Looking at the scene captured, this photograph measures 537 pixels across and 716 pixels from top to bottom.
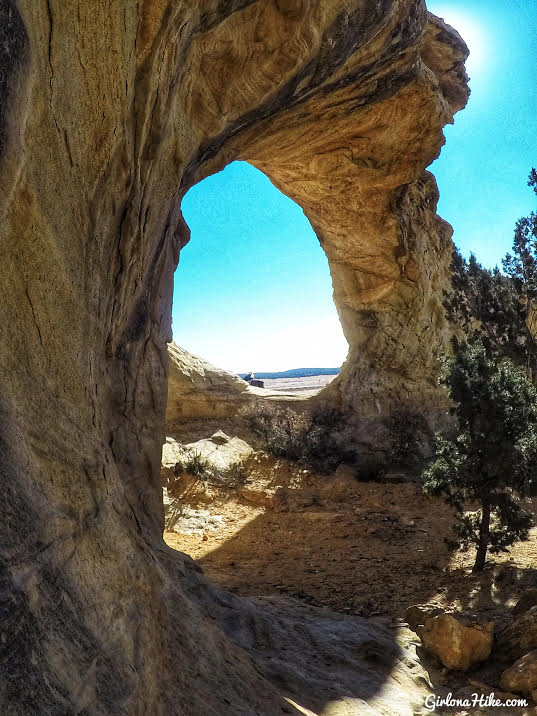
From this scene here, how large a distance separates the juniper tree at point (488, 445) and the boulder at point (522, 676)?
11.0 feet

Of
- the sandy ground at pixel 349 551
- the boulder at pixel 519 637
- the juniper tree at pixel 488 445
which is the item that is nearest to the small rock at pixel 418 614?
the sandy ground at pixel 349 551

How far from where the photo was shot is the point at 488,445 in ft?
26.7

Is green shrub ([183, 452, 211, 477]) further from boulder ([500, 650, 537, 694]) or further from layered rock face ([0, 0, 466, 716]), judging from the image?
boulder ([500, 650, 537, 694])

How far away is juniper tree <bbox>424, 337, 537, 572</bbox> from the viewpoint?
8.01 metres

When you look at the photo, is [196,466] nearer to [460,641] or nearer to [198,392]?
[198,392]

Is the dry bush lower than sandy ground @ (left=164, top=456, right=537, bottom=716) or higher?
higher

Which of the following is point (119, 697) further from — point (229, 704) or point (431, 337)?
point (431, 337)

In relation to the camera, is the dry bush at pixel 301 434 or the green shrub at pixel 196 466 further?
the dry bush at pixel 301 434

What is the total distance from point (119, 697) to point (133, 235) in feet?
13.8

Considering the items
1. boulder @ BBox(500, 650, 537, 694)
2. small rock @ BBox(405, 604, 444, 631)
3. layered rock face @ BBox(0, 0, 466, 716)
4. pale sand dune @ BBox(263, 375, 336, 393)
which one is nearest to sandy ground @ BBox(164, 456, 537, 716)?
small rock @ BBox(405, 604, 444, 631)

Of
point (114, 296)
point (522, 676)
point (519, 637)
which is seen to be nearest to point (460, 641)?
point (519, 637)

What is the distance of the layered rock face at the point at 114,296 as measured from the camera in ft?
9.72

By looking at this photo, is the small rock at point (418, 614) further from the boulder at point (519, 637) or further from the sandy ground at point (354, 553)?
the boulder at point (519, 637)

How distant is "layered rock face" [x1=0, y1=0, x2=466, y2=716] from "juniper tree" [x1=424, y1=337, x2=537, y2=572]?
426 centimetres
